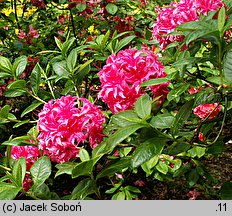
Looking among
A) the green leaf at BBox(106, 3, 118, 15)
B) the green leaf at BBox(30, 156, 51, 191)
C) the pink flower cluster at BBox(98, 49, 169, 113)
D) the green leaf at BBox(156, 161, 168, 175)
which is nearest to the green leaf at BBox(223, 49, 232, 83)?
the pink flower cluster at BBox(98, 49, 169, 113)

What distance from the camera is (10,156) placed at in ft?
4.62

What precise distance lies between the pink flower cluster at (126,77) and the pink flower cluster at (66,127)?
0.07 m

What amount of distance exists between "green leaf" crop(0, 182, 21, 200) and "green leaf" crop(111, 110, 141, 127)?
0.31 metres

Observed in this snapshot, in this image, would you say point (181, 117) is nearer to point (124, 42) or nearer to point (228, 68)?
point (228, 68)

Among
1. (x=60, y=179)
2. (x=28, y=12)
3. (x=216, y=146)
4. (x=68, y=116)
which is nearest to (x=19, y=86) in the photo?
(x=68, y=116)

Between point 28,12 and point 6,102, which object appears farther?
point 28,12

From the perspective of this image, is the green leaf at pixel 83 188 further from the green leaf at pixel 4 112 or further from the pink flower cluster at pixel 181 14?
the pink flower cluster at pixel 181 14

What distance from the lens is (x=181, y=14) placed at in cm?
130

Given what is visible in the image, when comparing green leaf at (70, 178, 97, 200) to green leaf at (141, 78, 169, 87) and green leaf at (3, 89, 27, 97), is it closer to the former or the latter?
green leaf at (141, 78, 169, 87)

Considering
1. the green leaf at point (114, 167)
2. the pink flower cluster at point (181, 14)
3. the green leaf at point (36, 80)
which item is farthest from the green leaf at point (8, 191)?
the pink flower cluster at point (181, 14)

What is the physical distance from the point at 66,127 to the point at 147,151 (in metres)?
0.34
